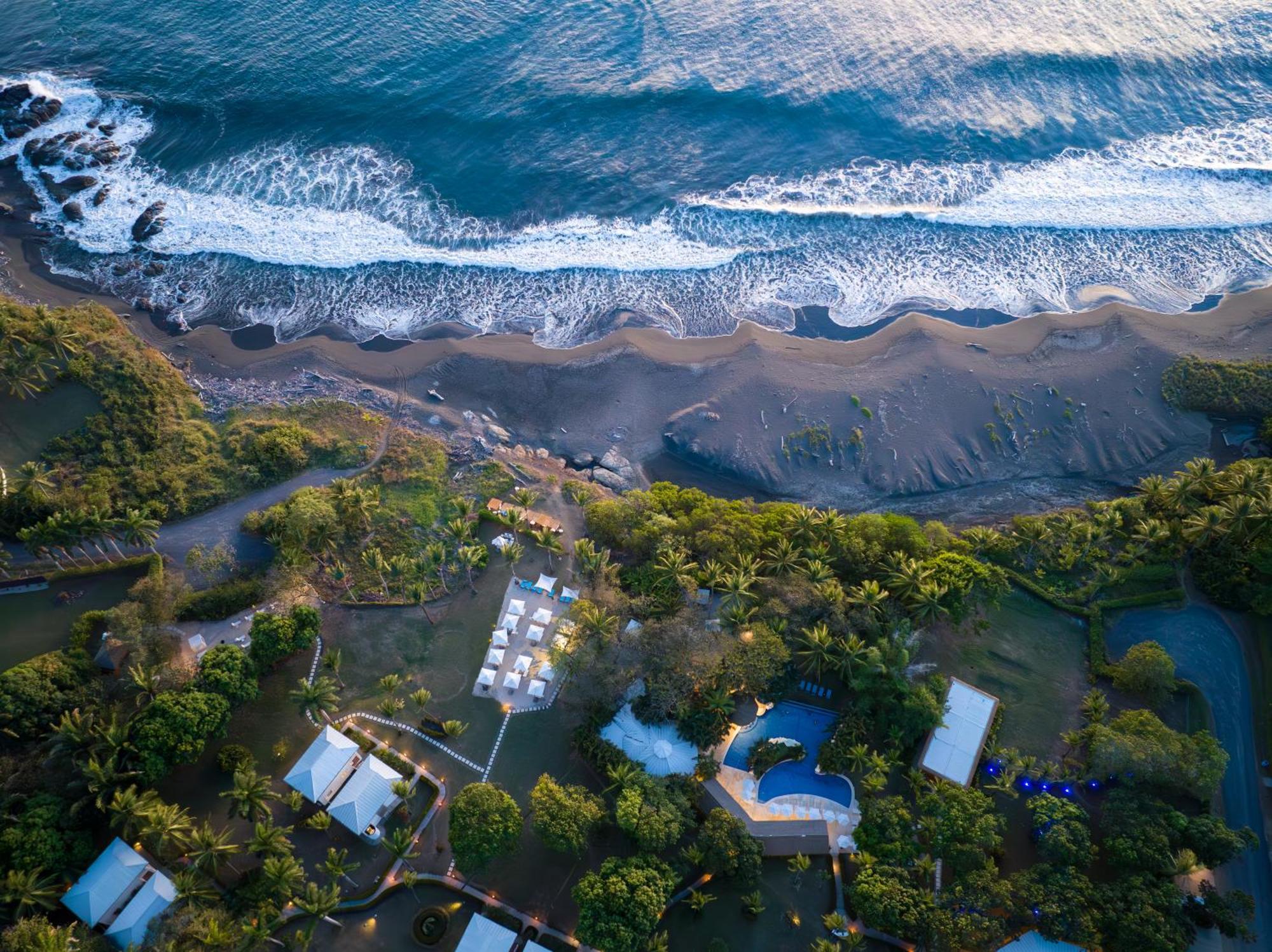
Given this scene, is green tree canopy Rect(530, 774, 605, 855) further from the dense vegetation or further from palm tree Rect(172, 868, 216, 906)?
the dense vegetation

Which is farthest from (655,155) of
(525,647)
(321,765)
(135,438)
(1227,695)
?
(1227,695)

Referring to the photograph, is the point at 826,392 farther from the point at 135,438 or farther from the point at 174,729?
the point at 135,438

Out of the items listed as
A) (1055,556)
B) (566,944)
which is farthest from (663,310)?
(566,944)

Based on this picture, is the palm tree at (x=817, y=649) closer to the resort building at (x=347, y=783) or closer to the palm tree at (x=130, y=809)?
the resort building at (x=347, y=783)

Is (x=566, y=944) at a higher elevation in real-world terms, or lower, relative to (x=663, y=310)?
lower

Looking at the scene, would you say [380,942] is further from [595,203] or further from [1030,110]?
[1030,110]

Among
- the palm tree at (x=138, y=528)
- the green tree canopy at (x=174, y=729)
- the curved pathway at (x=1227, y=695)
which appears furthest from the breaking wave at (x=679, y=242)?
the green tree canopy at (x=174, y=729)

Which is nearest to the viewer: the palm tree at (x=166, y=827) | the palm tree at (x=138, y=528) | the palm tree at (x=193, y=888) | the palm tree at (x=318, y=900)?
the palm tree at (x=318, y=900)
